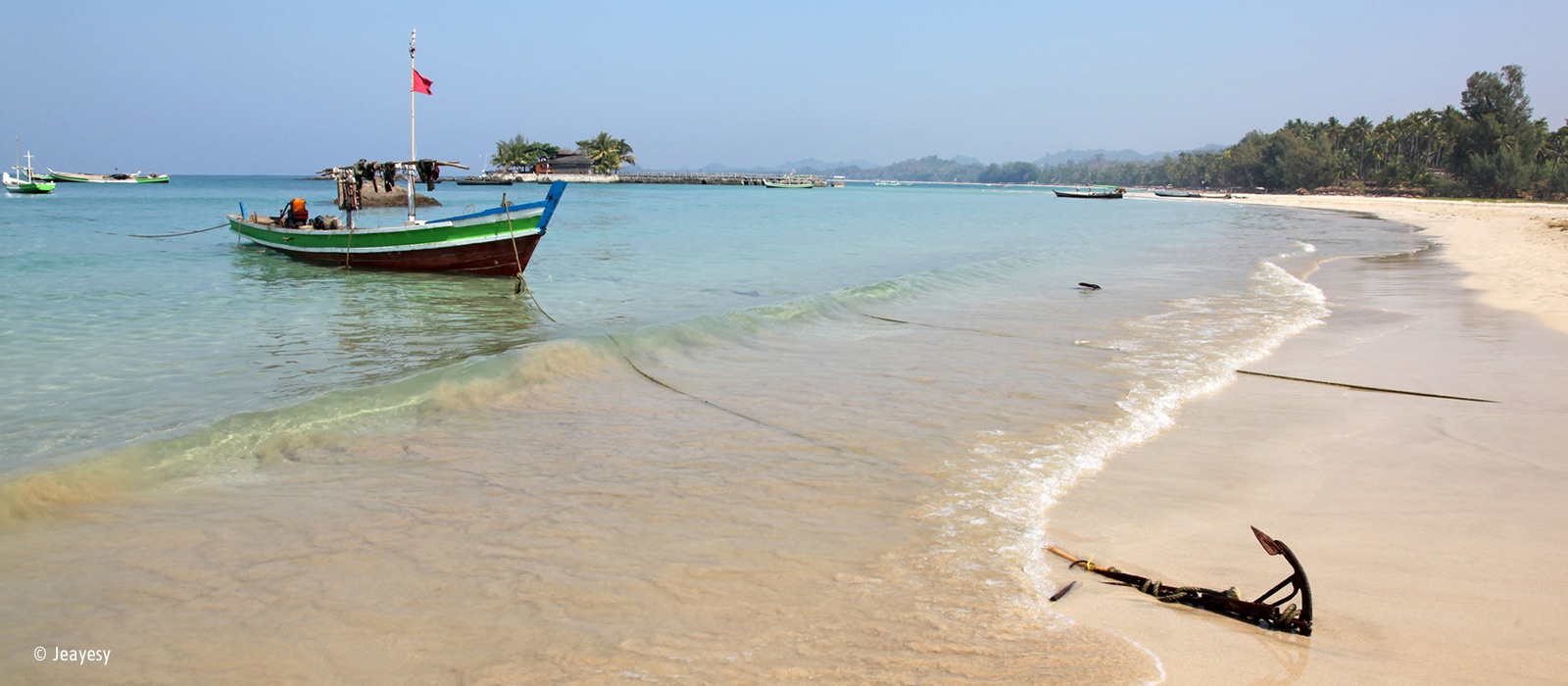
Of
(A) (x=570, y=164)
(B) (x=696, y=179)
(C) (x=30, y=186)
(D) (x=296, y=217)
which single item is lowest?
(D) (x=296, y=217)

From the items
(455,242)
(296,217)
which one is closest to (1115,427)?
(455,242)

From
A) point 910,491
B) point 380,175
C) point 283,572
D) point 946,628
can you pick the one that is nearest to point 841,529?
point 910,491

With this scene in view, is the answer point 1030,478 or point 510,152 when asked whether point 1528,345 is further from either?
point 510,152

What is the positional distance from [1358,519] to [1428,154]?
13540 centimetres

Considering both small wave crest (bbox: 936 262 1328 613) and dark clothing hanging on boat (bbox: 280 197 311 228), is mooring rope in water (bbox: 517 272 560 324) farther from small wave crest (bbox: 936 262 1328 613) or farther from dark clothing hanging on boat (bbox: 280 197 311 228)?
small wave crest (bbox: 936 262 1328 613)

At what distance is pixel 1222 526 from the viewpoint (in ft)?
16.0

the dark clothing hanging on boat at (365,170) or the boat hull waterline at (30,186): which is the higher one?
the boat hull waterline at (30,186)

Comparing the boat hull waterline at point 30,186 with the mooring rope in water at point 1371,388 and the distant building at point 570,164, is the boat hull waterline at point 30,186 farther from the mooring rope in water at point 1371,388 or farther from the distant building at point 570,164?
the mooring rope in water at point 1371,388

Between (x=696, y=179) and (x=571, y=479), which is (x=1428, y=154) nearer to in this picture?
(x=696, y=179)

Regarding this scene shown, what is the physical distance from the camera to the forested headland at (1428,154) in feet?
280

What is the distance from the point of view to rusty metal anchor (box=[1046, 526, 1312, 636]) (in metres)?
3.54

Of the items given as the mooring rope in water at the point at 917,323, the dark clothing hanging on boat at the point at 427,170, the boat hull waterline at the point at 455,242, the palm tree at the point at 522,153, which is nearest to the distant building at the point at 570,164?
the palm tree at the point at 522,153

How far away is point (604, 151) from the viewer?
130m

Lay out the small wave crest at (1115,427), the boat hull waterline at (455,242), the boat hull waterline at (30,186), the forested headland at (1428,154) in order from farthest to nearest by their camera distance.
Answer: the forested headland at (1428,154) → the boat hull waterline at (30,186) → the boat hull waterline at (455,242) → the small wave crest at (1115,427)
